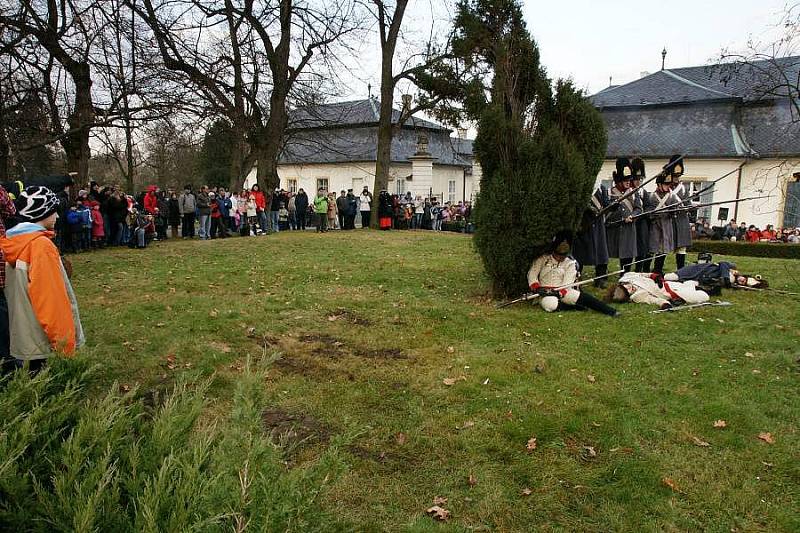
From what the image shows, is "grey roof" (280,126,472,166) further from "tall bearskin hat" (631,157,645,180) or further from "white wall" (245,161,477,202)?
"tall bearskin hat" (631,157,645,180)

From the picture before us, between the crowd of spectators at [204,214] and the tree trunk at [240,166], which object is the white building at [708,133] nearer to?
the crowd of spectators at [204,214]

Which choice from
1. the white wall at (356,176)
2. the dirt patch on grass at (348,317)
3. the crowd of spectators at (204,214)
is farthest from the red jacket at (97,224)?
the white wall at (356,176)

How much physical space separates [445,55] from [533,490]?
2187cm

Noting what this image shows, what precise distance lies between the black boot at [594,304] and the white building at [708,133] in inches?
981

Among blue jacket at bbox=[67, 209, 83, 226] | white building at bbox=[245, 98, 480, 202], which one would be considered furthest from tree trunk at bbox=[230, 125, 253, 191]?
white building at bbox=[245, 98, 480, 202]

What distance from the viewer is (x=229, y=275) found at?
11.2 metres

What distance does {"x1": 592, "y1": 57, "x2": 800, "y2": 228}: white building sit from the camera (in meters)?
31.3

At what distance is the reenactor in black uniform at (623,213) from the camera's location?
10273 millimetres

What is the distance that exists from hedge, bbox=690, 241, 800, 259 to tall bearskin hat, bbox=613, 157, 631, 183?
12508 mm

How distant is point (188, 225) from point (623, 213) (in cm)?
1527

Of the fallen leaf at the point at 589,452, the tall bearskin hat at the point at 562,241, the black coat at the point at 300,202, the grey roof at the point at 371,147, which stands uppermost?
the grey roof at the point at 371,147

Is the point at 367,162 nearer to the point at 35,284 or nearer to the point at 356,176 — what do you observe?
the point at 356,176

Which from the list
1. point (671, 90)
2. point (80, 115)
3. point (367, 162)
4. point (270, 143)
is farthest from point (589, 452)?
point (367, 162)

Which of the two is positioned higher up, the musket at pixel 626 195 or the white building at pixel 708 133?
the white building at pixel 708 133
